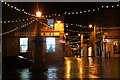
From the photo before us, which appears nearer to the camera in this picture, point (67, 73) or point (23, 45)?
point (67, 73)

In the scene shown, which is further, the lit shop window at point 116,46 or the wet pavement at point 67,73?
the lit shop window at point 116,46

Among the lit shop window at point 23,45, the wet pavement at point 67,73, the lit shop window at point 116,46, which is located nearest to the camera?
the wet pavement at point 67,73

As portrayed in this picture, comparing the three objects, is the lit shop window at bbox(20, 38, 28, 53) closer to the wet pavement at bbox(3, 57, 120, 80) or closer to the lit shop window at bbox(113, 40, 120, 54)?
the wet pavement at bbox(3, 57, 120, 80)

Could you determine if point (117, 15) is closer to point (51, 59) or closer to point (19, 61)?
point (51, 59)

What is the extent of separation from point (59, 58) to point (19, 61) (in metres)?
12.2

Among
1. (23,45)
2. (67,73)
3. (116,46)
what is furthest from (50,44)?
(67,73)

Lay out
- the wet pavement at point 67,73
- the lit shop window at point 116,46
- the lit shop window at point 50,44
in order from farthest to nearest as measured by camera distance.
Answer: the lit shop window at point 116,46 → the lit shop window at point 50,44 → the wet pavement at point 67,73

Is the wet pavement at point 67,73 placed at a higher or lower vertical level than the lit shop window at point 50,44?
lower

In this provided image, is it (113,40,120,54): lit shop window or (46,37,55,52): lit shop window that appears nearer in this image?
(46,37,55,52): lit shop window

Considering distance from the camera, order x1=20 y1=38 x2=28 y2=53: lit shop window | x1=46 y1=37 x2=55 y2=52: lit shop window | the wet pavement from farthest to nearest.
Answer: x1=46 y1=37 x2=55 y2=52: lit shop window < x1=20 y1=38 x2=28 y2=53: lit shop window < the wet pavement

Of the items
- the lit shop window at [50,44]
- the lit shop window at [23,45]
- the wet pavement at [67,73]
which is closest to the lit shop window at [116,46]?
the lit shop window at [50,44]

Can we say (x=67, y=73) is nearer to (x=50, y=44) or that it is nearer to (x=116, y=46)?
(x=50, y=44)

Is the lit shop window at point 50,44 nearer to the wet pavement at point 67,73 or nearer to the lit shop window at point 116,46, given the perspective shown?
the wet pavement at point 67,73

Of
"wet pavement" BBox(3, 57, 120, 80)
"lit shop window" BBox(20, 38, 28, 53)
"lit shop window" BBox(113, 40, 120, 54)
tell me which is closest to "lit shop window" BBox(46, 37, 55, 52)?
"lit shop window" BBox(20, 38, 28, 53)
